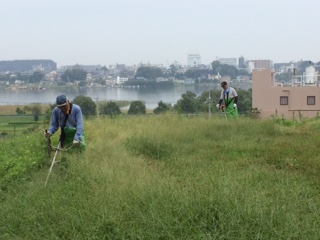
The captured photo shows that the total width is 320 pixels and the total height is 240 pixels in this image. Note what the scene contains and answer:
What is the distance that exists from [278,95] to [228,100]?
2505cm

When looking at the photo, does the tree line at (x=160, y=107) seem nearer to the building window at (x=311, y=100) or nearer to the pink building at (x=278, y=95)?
the pink building at (x=278, y=95)

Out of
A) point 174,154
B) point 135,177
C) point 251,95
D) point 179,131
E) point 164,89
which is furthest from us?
point 164,89

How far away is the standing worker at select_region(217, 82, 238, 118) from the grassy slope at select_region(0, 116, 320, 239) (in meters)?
3.04

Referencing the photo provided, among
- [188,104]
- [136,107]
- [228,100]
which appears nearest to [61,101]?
[228,100]

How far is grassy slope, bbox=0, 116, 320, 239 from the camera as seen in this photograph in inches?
153

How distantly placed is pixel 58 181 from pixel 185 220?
257 centimetres

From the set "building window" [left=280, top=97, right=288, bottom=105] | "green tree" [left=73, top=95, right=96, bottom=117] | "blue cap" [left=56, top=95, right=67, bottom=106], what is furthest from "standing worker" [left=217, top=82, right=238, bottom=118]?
"building window" [left=280, top=97, right=288, bottom=105]

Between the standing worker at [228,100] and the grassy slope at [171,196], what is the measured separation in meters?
3.04

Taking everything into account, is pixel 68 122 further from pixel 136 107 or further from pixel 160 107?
pixel 136 107

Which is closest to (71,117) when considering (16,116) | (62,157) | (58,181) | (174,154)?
(62,157)

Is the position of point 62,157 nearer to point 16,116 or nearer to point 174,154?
point 174,154

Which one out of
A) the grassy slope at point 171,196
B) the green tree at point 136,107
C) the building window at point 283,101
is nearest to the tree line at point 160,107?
the green tree at point 136,107

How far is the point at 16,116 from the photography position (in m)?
35.2

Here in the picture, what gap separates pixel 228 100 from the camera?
11.7m
